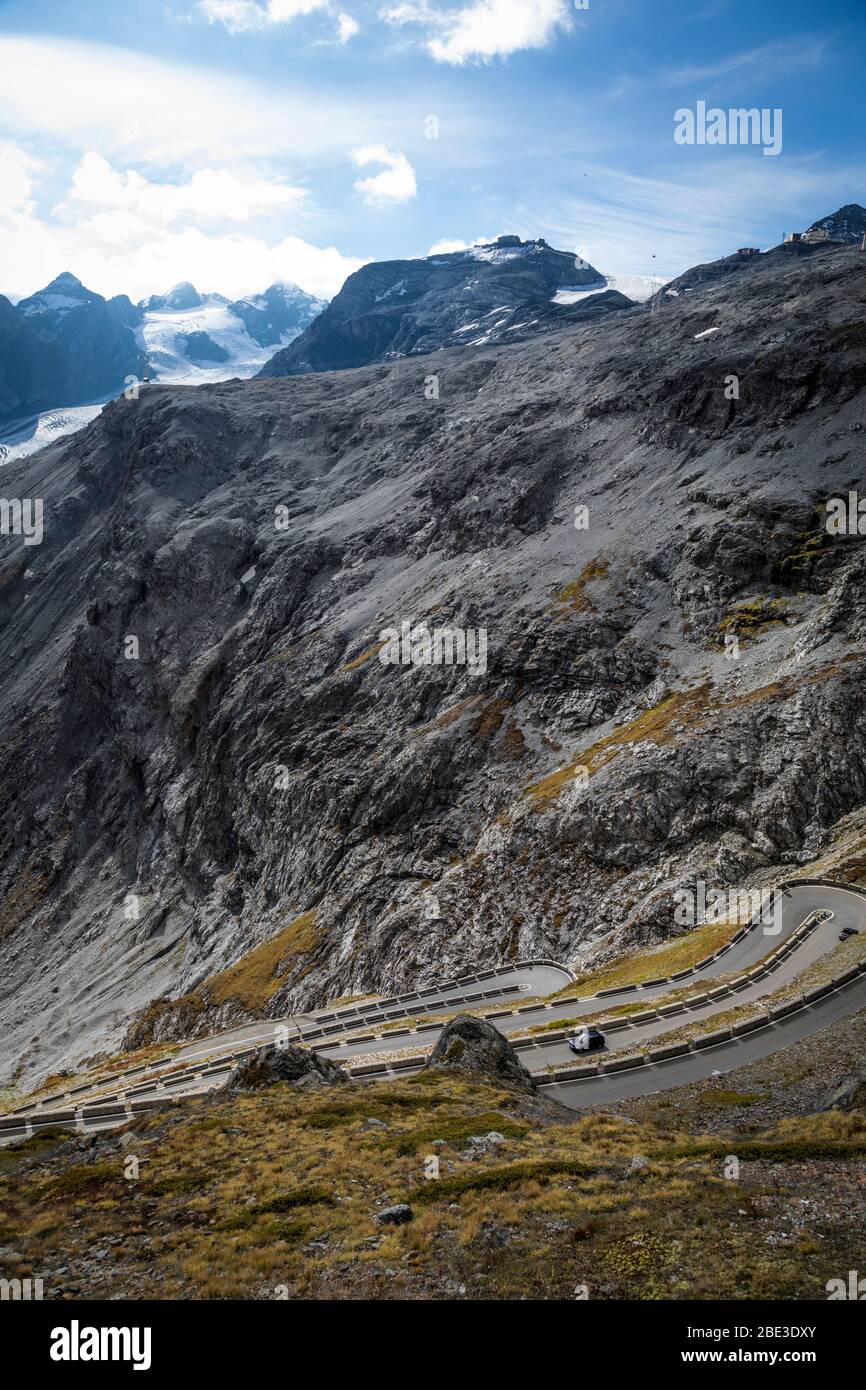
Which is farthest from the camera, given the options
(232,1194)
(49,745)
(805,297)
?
(49,745)

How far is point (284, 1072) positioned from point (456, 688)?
56.6m

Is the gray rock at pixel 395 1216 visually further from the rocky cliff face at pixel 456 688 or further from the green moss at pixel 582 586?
the green moss at pixel 582 586

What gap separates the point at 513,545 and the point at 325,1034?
72.8 meters

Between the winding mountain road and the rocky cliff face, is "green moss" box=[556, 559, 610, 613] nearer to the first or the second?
the rocky cliff face

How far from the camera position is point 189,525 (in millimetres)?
154750

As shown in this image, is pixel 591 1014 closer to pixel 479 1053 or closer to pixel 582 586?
pixel 479 1053

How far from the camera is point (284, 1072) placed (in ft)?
96.9

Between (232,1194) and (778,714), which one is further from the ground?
(778,714)

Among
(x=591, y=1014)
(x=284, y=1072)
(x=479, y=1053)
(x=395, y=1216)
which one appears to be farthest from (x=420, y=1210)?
(x=591, y=1014)

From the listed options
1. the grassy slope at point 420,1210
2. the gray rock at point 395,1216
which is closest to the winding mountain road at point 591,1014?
the grassy slope at point 420,1210

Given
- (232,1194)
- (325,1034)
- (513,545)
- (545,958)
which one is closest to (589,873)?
(545,958)

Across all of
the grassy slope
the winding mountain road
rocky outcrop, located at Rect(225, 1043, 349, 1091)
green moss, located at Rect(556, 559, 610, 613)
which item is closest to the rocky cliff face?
green moss, located at Rect(556, 559, 610, 613)

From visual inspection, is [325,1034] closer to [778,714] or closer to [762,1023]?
[762,1023]
